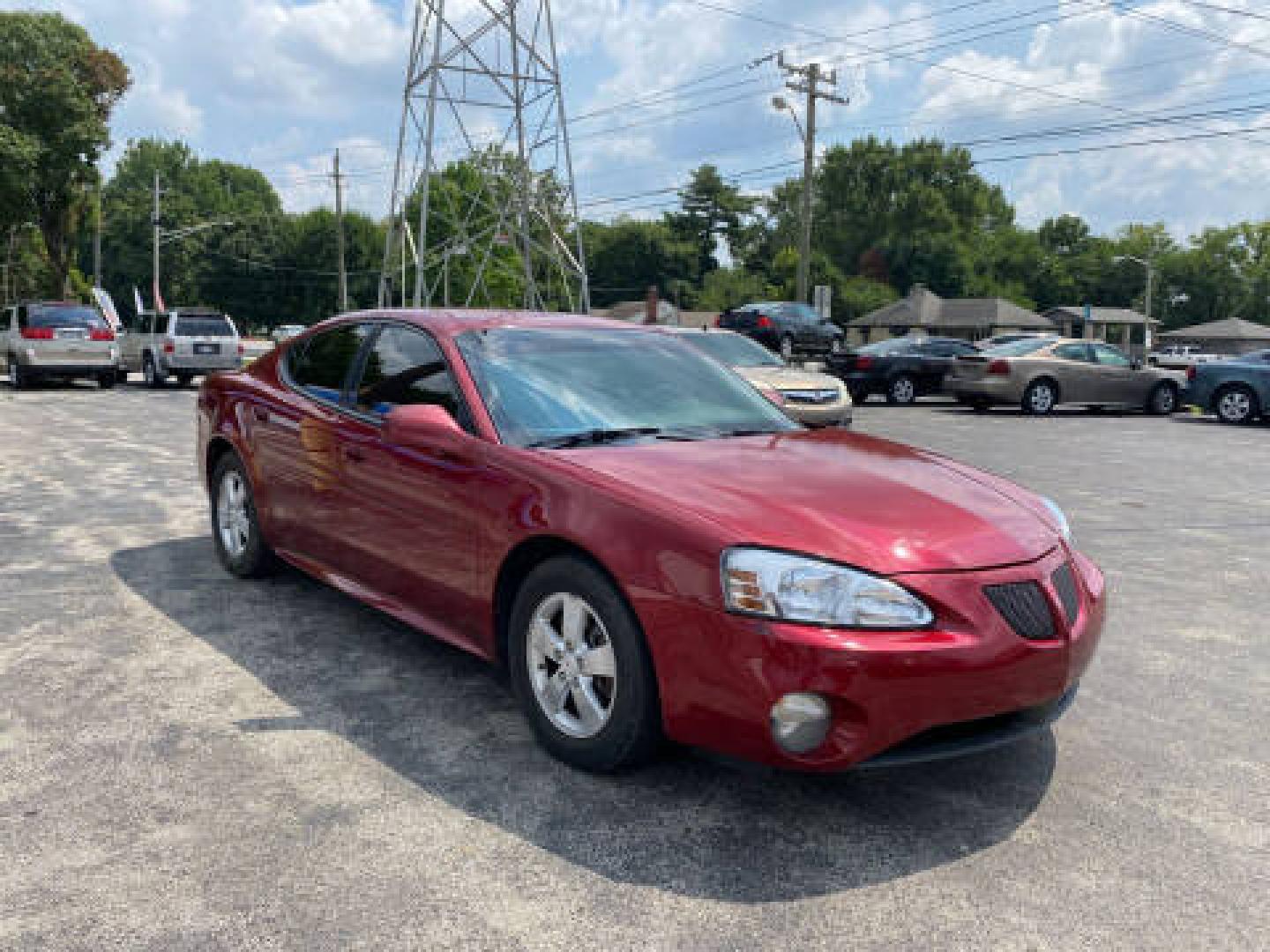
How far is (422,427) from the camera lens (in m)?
3.78

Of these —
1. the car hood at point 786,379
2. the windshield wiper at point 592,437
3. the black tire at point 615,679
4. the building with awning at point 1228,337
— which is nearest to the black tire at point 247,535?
the windshield wiper at point 592,437

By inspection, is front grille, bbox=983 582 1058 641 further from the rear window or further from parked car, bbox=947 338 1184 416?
the rear window

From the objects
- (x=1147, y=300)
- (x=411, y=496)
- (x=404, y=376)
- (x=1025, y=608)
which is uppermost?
(x=1147, y=300)

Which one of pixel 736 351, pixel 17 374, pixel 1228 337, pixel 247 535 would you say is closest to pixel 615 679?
pixel 247 535

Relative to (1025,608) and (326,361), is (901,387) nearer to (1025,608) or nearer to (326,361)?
(326,361)

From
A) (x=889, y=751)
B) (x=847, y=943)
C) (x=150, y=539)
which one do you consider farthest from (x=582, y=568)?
(x=150, y=539)

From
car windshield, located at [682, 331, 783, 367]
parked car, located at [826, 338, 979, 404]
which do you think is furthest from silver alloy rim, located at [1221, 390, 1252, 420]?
car windshield, located at [682, 331, 783, 367]

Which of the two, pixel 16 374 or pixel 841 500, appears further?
pixel 16 374

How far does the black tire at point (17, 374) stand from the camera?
20.9m

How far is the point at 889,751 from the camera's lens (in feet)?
9.30

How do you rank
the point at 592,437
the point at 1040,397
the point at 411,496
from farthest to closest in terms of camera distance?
the point at 1040,397 < the point at 411,496 < the point at 592,437

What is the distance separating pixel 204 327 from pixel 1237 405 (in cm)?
1989

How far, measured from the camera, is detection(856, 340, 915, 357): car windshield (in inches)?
865

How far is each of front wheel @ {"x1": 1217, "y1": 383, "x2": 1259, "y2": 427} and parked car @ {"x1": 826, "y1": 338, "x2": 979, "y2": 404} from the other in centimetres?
470
